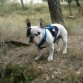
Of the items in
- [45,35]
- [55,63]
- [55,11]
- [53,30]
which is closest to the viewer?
[45,35]

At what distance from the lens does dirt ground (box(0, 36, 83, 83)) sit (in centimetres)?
598

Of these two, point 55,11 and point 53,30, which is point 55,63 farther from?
point 55,11

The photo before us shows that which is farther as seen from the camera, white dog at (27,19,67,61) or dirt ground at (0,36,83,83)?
white dog at (27,19,67,61)

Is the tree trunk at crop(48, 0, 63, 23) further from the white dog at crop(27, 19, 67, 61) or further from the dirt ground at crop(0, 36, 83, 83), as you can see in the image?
the white dog at crop(27, 19, 67, 61)

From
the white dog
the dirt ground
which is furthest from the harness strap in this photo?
the dirt ground

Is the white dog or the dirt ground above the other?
the white dog

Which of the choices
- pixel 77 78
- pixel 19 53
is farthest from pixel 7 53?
pixel 77 78

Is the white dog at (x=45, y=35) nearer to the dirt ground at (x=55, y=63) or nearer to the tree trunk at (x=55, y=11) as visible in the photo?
the dirt ground at (x=55, y=63)

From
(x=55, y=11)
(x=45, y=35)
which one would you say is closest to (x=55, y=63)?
(x=45, y=35)

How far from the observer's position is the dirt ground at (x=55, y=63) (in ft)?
19.6

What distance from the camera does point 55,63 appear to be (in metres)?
6.71

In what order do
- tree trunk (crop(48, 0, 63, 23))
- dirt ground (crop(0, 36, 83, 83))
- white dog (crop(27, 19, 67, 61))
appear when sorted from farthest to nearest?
tree trunk (crop(48, 0, 63, 23))
white dog (crop(27, 19, 67, 61))
dirt ground (crop(0, 36, 83, 83))

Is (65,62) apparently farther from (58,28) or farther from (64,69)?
(58,28)

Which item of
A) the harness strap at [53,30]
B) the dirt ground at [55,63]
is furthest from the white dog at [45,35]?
the dirt ground at [55,63]
